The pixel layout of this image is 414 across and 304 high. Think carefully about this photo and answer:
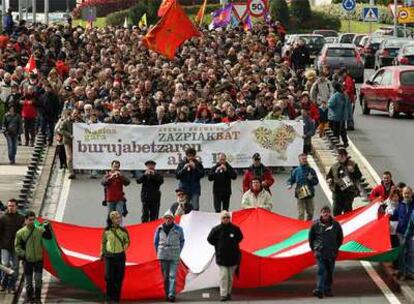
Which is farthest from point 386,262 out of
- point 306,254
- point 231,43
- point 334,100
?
point 231,43

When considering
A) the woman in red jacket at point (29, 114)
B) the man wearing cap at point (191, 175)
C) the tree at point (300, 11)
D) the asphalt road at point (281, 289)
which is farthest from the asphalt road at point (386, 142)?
the tree at point (300, 11)

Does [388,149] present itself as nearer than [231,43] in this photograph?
Yes

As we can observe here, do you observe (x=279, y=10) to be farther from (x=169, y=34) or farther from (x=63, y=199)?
(x=63, y=199)

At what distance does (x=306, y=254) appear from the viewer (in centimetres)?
2330

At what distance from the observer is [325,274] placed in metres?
22.6

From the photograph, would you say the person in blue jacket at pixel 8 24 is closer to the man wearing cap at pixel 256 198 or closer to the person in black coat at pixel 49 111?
the person in black coat at pixel 49 111

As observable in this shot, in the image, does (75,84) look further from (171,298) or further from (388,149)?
(171,298)

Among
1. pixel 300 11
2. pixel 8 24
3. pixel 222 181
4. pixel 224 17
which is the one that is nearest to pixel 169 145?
pixel 222 181

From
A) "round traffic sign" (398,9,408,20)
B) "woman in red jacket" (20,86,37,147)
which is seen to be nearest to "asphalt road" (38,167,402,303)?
"woman in red jacket" (20,86,37,147)

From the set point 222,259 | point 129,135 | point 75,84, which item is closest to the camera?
point 222,259

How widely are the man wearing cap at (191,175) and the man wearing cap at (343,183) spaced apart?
223 centimetres

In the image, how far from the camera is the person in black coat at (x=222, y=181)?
27.2 meters

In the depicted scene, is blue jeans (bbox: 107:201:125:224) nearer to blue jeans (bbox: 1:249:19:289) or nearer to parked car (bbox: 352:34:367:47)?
blue jeans (bbox: 1:249:19:289)

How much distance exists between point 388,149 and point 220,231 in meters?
14.0
